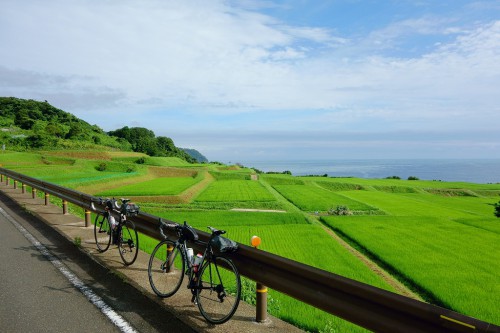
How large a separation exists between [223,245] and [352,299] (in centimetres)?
160

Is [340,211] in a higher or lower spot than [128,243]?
lower

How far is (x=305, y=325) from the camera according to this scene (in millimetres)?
6035

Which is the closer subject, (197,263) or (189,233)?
(197,263)

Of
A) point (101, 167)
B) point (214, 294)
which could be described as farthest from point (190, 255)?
point (101, 167)

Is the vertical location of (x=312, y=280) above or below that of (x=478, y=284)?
above

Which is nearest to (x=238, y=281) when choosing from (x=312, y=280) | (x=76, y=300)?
(x=312, y=280)

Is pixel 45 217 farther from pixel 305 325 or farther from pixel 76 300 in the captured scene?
pixel 305 325

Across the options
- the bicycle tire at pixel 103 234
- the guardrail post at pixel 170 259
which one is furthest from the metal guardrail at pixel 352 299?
the bicycle tire at pixel 103 234

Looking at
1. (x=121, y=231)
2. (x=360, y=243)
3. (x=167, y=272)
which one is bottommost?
(x=360, y=243)

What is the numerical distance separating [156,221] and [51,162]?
50.7 m

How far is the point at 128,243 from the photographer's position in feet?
22.0

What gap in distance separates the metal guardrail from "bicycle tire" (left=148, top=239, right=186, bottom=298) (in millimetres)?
Result: 956

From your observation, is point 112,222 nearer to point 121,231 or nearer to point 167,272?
point 121,231

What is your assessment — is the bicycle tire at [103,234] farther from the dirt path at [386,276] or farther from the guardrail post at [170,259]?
the dirt path at [386,276]
